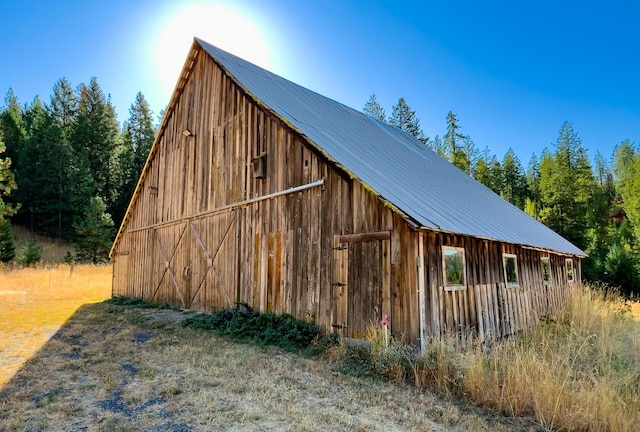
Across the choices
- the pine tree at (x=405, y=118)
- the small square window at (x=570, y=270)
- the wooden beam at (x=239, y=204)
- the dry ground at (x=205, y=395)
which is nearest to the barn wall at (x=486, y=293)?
the dry ground at (x=205, y=395)

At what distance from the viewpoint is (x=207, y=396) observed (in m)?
5.23

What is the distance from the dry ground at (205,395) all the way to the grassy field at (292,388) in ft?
0.06

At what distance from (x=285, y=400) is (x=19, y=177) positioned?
37.8 meters

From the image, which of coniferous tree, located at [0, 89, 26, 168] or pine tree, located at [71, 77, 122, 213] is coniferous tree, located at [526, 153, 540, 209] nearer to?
pine tree, located at [71, 77, 122, 213]

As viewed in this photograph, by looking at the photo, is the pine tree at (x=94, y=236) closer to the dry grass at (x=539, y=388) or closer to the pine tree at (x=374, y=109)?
the pine tree at (x=374, y=109)

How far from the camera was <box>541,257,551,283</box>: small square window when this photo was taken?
13438 mm

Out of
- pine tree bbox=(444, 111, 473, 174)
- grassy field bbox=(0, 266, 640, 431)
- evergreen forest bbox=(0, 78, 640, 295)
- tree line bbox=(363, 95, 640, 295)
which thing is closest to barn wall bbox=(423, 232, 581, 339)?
grassy field bbox=(0, 266, 640, 431)

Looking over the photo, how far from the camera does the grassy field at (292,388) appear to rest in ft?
15.2

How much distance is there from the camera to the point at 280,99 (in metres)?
11.7

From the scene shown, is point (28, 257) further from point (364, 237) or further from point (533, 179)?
point (533, 179)

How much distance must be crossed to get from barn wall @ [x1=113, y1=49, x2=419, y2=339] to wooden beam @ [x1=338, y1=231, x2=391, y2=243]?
0.05m

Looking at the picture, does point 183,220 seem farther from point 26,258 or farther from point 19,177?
point 19,177

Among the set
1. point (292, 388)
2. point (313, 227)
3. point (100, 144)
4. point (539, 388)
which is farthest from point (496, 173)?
point (292, 388)

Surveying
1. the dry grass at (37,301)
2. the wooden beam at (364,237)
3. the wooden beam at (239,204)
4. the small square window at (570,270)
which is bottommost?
the dry grass at (37,301)
